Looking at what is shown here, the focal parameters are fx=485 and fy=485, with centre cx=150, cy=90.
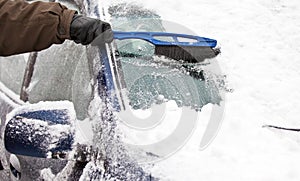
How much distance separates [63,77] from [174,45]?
23.5 inches

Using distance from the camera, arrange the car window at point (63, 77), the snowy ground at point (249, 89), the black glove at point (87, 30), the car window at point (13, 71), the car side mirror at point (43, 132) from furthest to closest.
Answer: the car window at point (13, 71)
the car window at point (63, 77)
the black glove at point (87, 30)
the car side mirror at point (43, 132)
the snowy ground at point (249, 89)

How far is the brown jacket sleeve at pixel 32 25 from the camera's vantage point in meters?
2.17

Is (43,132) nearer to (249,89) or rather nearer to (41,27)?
(41,27)

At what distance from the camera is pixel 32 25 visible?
7.15 ft

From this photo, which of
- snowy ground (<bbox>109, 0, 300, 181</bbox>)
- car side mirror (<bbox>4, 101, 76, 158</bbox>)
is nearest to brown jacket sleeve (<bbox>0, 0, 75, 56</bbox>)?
car side mirror (<bbox>4, 101, 76, 158</bbox>)

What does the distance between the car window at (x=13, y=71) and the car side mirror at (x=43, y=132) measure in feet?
2.84

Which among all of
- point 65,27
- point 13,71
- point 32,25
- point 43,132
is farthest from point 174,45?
point 13,71

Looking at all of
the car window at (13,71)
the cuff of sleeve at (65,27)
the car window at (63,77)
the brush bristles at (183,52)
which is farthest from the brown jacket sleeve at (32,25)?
the car window at (13,71)

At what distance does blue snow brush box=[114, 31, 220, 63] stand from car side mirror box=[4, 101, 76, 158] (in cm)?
53

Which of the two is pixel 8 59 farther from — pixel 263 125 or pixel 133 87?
pixel 263 125

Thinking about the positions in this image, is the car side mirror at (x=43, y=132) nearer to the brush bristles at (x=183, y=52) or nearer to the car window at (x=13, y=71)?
the brush bristles at (x=183, y=52)

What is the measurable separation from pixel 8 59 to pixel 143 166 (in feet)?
5.29

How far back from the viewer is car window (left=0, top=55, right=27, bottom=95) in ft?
9.43

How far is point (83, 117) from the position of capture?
2199mm
